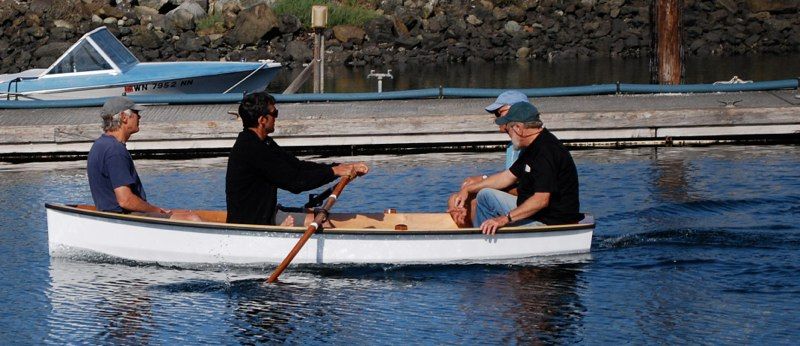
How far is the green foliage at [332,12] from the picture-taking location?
36438 millimetres

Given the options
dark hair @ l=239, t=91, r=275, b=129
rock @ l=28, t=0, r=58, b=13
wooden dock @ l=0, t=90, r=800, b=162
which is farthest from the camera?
rock @ l=28, t=0, r=58, b=13

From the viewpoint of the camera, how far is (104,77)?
21.7 meters

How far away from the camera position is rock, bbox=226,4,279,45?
114 ft

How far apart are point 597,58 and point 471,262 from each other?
2448 centimetres

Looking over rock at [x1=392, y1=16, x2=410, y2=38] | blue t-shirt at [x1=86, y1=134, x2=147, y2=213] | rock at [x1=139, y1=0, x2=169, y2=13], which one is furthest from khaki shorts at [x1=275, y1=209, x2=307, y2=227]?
rock at [x1=139, y1=0, x2=169, y2=13]

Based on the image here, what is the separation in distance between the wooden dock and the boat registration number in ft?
10.5

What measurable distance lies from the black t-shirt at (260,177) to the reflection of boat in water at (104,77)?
425 inches

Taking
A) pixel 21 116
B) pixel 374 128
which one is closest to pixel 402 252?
pixel 374 128

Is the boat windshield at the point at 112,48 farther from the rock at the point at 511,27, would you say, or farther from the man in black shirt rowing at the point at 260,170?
the rock at the point at 511,27

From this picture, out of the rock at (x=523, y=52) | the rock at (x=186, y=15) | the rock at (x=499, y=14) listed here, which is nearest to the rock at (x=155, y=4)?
the rock at (x=186, y=15)

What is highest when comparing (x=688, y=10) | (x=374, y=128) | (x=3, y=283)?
(x=688, y=10)

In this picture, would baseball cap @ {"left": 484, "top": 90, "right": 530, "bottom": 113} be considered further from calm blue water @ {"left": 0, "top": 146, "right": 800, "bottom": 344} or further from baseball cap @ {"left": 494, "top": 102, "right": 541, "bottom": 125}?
calm blue water @ {"left": 0, "top": 146, "right": 800, "bottom": 344}

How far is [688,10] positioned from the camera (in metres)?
36.5

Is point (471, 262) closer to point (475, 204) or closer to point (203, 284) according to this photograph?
point (475, 204)
